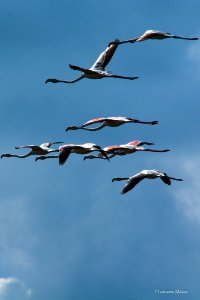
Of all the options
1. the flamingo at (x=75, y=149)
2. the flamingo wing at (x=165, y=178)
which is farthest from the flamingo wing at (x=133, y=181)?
the flamingo at (x=75, y=149)

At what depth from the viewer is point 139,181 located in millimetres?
35312

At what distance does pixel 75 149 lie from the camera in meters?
35.9

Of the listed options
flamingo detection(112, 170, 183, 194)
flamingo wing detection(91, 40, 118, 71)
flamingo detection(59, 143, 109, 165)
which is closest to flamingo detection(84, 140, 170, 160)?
flamingo detection(59, 143, 109, 165)

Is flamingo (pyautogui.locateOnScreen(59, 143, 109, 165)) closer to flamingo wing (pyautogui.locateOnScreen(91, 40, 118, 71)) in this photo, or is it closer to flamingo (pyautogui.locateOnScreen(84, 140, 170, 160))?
flamingo (pyautogui.locateOnScreen(84, 140, 170, 160))

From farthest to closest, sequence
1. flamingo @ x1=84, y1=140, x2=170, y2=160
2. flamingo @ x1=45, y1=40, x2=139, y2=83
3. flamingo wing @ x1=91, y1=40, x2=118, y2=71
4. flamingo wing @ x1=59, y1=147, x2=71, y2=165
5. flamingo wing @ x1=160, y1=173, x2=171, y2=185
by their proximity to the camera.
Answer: flamingo wing @ x1=91, y1=40, x2=118, y2=71
flamingo @ x1=45, y1=40, x2=139, y2=83
flamingo @ x1=84, y1=140, x2=170, y2=160
flamingo wing @ x1=160, y1=173, x2=171, y2=185
flamingo wing @ x1=59, y1=147, x2=71, y2=165

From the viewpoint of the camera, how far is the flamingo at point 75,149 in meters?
35.0

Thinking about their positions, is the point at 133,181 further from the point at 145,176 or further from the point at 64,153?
the point at 64,153

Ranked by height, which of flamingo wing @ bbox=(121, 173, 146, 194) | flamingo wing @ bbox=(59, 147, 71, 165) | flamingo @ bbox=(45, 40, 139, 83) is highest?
flamingo @ bbox=(45, 40, 139, 83)

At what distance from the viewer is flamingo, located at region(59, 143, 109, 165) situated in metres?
35.0

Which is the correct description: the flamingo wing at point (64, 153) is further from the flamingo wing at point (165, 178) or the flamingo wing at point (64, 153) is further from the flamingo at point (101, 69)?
the flamingo wing at point (165, 178)

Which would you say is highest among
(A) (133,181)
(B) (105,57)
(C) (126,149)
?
(B) (105,57)

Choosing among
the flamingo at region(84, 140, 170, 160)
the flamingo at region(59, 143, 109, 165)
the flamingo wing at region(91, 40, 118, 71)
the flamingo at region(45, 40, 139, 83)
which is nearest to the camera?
the flamingo at region(59, 143, 109, 165)

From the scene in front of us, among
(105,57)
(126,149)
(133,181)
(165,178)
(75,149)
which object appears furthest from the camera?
(105,57)

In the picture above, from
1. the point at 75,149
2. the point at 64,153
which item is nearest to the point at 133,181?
the point at 75,149
